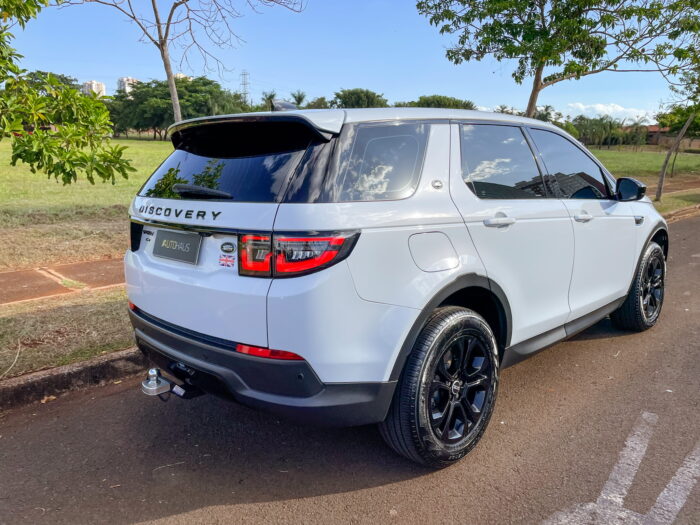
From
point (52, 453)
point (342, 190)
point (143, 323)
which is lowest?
point (52, 453)

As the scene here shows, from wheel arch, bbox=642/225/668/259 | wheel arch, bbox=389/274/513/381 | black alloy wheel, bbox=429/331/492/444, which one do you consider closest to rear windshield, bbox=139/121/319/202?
wheel arch, bbox=389/274/513/381

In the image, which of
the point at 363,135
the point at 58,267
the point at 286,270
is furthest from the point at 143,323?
the point at 58,267

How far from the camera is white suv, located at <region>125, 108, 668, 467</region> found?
222 centimetres

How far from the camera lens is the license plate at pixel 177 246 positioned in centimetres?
249

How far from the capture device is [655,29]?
9.85m

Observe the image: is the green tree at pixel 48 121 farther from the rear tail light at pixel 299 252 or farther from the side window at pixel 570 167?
the side window at pixel 570 167

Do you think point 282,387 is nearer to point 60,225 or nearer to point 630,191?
point 630,191

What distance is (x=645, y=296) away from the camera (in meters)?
4.67

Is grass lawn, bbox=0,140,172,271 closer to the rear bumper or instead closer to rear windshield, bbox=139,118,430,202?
rear windshield, bbox=139,118,430,202

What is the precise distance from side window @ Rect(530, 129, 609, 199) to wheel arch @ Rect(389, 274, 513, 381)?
1.06 meters

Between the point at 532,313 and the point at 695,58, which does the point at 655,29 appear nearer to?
the point at 695,58

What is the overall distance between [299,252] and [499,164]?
149cm

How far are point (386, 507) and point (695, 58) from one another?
36.7 feet

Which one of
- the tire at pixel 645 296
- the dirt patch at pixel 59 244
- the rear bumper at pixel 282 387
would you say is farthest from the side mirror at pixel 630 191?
the dirt patch at pixel 59 244
